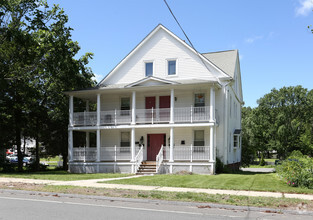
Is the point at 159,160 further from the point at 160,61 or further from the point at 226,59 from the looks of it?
the point at 226,59

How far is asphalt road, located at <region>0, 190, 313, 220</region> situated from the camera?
7.61 metres

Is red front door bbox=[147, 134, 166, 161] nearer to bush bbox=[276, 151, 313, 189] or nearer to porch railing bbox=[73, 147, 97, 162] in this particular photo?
porch railing bbox=[73, 147, 97, 162]

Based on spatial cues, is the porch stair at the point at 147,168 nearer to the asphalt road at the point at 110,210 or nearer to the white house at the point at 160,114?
the white house at the point at 160,114

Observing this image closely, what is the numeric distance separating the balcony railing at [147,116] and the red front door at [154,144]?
156 centimetres

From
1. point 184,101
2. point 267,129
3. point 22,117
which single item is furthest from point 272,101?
point 22,117

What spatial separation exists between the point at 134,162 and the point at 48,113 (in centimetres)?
1024

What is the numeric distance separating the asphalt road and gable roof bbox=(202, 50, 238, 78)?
653 inches

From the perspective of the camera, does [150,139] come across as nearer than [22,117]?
Yes

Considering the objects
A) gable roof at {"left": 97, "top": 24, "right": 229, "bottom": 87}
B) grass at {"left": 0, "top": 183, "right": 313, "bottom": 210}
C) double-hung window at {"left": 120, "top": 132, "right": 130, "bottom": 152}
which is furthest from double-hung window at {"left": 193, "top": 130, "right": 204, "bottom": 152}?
grass at {"left": 0, "top": 183, "right": 313, "bottom": 210}

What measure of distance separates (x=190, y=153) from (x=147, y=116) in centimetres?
420

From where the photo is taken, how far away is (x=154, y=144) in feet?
78.3

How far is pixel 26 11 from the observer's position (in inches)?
942

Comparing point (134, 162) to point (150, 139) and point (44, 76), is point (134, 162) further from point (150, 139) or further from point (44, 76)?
point (44, 76)

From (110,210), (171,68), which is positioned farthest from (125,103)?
(110,210)
